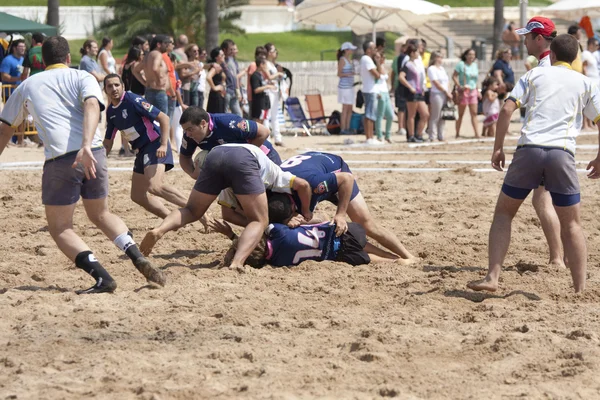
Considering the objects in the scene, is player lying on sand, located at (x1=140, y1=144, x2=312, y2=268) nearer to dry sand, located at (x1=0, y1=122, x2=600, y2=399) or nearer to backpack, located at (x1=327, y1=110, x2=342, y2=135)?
dry sand, located at (x1=0, y1=122, x2=600, y2=399)

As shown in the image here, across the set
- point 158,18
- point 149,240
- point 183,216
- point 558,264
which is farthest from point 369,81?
point 158,18

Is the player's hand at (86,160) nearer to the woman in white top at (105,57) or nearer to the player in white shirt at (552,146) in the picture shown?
the player in white shirt at (552,146)

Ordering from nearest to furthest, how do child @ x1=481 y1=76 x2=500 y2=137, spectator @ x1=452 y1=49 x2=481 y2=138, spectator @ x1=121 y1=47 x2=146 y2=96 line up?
spectator @ x1=121 y1=47 x2=146 y2=96 < spectator @ x1=452 y1=49 x2=481 y2=138 < child @ x1=481 y1=76 x2=500 y2=137

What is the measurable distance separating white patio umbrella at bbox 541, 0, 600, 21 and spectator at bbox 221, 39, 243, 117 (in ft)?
36.8

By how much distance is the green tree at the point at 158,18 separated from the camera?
39125 mm

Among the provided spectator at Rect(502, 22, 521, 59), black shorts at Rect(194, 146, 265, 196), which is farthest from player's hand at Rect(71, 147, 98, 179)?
spectator at Rect(502, 22, 521, 59)

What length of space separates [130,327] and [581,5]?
69.9 ft

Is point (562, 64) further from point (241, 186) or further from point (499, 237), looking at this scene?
point (241, 186)

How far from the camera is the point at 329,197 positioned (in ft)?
25.8

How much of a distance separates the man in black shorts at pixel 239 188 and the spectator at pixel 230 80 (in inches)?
362

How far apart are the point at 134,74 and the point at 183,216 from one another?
7.15 metres

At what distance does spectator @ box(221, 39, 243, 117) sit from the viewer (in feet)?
54.9

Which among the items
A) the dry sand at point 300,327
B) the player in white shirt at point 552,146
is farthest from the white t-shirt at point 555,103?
the dry sand at point 300,327

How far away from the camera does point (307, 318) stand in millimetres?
6137
